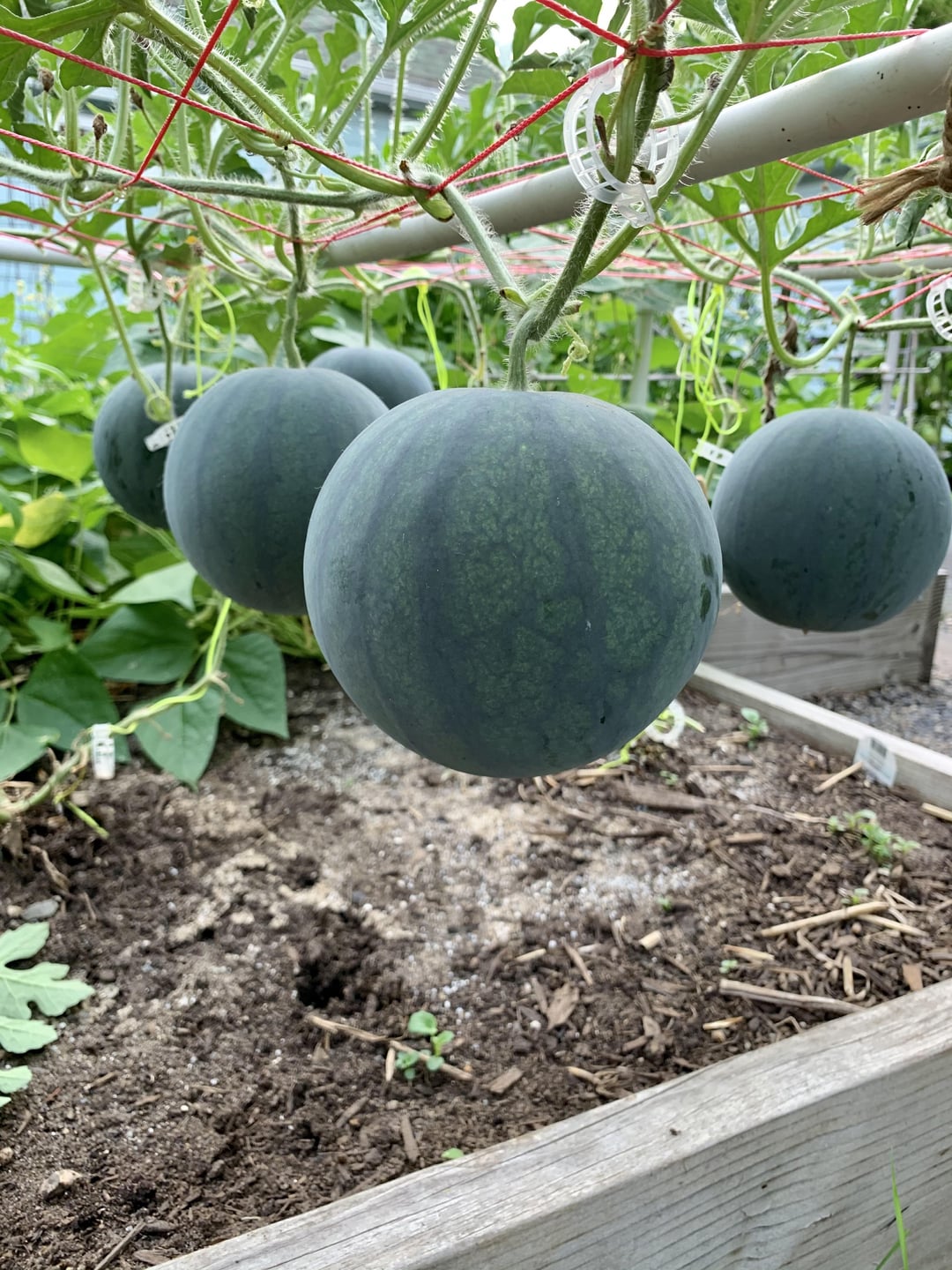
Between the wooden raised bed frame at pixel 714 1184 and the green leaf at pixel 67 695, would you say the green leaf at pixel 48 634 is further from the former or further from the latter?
the wooden raised bed frame at pixel 714 1184

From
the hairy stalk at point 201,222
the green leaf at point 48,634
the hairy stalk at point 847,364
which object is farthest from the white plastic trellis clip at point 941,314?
the green leaf at point 48,634

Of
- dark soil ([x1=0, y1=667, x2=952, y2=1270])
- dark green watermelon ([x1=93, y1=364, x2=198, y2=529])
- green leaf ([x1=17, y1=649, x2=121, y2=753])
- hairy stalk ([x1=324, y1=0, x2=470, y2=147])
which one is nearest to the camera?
hairy stalk ([x1=324, y1=0, x2=470, y2=147])

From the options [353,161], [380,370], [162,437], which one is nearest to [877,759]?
[380,370]

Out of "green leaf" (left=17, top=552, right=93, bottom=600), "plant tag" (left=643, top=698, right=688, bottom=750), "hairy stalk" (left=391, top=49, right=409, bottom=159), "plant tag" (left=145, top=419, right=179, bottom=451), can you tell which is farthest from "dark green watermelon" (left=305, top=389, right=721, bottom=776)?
"green leaf" (left=17, top=552, right=93, bottom=600)

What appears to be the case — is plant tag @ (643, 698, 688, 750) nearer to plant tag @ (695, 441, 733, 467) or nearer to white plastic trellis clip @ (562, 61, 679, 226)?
plant tag @ (695, 441, 733, 467)

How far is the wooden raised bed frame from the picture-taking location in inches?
32.0

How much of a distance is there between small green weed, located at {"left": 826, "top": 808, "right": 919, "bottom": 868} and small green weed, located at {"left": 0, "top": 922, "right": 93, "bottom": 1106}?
130 cm

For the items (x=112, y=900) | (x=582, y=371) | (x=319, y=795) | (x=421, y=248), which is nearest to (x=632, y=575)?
(x=421, y=248)

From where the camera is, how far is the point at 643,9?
474 millimetres

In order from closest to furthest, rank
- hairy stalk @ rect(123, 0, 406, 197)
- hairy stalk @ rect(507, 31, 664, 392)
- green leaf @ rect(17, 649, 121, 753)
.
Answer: hairy stalk @ rect(507, 31, 664, 392) → hairy stalk @ rect(123, 0, 406, 197) → green leaf @ rect(17, 649, 121, 753)

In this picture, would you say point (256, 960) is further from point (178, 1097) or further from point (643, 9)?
point (643, 9)

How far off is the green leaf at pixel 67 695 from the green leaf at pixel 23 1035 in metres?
0.82

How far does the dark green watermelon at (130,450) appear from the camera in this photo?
129cm

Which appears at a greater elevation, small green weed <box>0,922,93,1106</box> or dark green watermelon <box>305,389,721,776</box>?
dark green watermelon <box>305,389,721,776</box>
